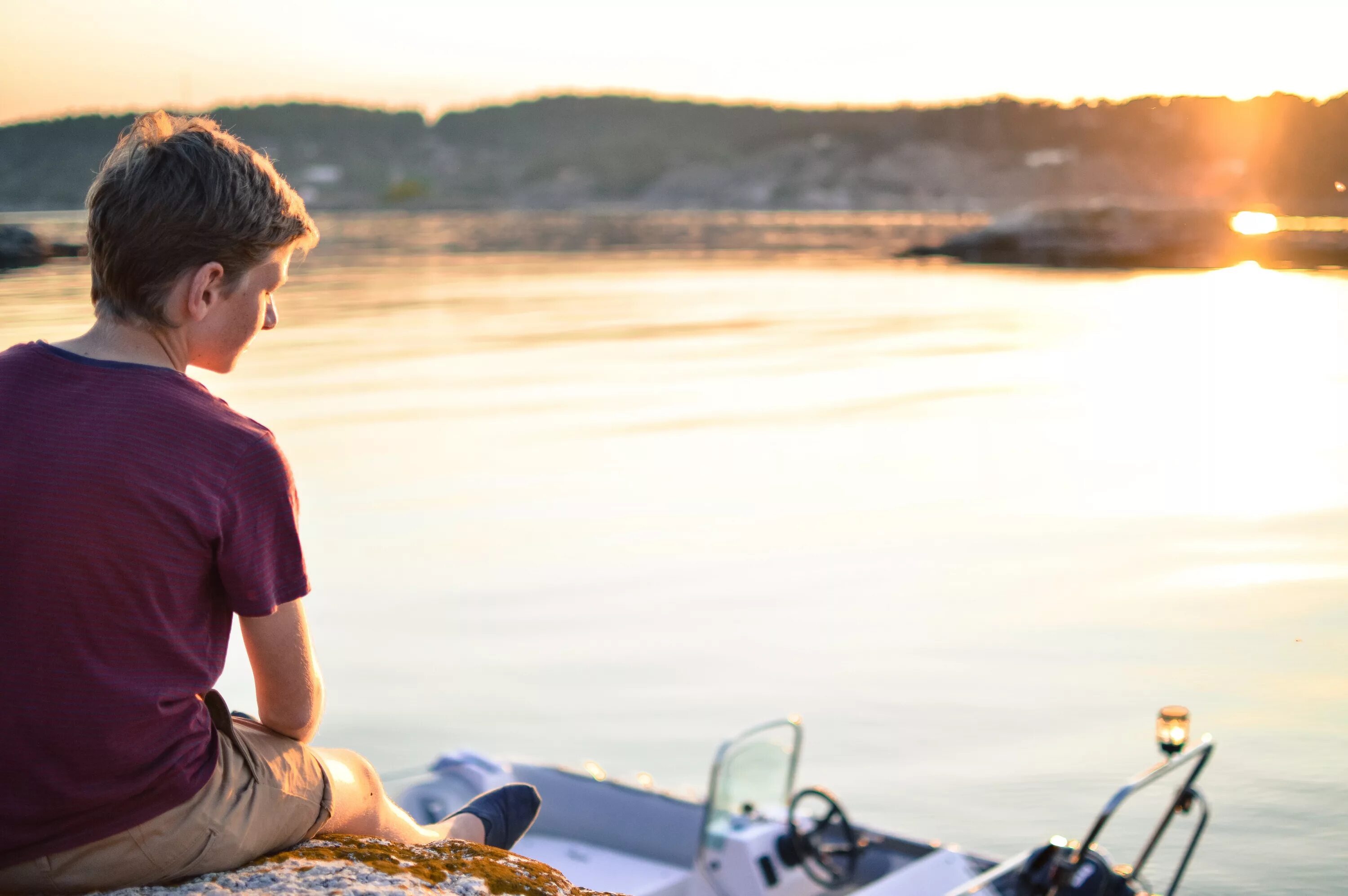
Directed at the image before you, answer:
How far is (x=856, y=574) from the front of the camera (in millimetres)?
18469

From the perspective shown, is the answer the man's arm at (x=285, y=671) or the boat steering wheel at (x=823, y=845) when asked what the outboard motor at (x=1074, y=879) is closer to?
the boat steering wheel at (x=823, y=845)

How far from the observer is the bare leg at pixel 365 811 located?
2361mm

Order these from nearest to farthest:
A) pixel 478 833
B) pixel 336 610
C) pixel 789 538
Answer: pixel 478 833, pixel 336 610, pixel 789 538

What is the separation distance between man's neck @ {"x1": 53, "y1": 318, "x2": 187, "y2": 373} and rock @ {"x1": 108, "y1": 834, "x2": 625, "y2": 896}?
2.84 feet

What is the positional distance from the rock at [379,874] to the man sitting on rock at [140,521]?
0.48 feet

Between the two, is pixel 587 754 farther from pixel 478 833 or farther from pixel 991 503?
pixel 991 503

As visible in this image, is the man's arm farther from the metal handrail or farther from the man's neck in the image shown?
the metal handrail

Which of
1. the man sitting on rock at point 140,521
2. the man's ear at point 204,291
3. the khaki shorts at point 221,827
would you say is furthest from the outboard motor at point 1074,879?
the man's ear at point 204,291

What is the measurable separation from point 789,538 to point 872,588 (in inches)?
86.9

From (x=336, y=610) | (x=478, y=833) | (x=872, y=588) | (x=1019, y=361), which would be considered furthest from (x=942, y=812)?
(x=1019, y=361)

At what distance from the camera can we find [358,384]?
1351 inches

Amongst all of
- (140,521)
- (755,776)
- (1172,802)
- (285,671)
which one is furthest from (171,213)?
(755,776)

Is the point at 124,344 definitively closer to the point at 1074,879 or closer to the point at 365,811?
the point at 365,811

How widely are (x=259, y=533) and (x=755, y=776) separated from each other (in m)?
5.03
